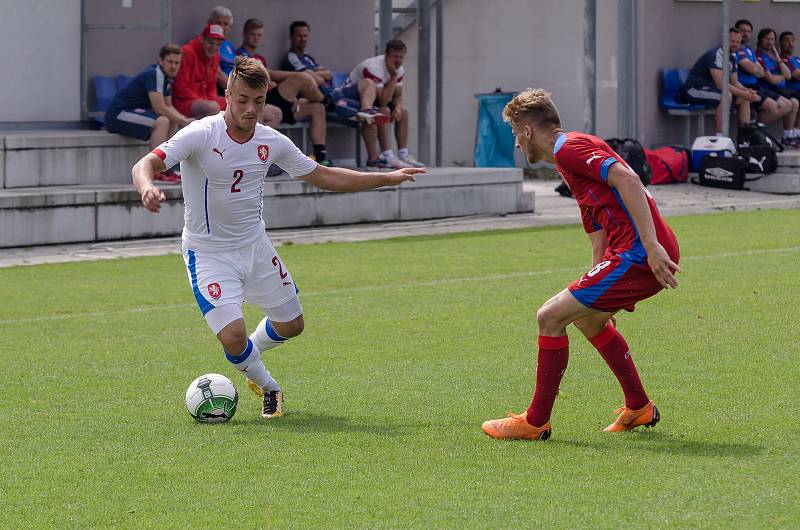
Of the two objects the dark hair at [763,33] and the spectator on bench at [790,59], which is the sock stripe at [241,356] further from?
the spectator on bench at [790,59]

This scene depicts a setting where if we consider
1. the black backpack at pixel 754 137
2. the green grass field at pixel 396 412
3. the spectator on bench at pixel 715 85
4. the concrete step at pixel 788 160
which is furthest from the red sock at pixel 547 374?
the spectator on bench at pixel 715 85

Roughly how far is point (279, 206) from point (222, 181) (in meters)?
8.57

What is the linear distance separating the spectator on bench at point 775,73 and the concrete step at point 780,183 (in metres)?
3.05

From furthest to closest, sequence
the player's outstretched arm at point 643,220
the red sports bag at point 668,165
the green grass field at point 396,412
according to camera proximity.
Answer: the red sports bag at point 668,165 < the player's outstretched arm at point 643,220 < the green grass field at point 396,412

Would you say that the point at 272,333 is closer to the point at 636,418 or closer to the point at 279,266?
the point at 279,266

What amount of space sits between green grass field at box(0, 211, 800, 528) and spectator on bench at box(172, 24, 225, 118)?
155 inches

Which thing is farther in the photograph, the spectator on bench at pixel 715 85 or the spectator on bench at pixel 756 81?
the spectator on bench at pixel 756 81

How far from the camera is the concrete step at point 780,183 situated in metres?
19.7

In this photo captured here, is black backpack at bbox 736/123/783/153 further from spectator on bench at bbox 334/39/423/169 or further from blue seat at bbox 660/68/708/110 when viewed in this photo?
spectator on bench at bbox 334/39/423/169

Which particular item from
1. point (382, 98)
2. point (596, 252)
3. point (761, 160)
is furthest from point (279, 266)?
point (761, 160)

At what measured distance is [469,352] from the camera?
27.8 ft

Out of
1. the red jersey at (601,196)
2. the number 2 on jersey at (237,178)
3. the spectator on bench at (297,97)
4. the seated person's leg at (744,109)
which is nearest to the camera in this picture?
the red jersey at (601,196)

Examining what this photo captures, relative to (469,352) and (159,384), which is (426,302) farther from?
(159,384)

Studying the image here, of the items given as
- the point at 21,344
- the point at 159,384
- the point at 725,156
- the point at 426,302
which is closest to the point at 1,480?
the point at 159,384
